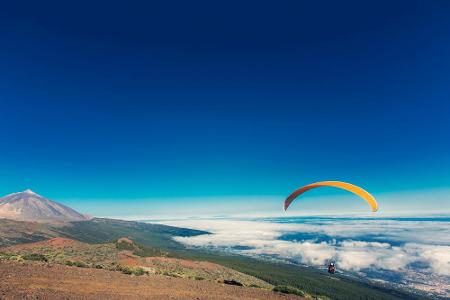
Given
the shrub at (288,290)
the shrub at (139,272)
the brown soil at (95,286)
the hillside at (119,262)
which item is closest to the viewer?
the brown soil at (95,286)

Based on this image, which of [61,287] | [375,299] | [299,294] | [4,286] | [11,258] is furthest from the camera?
[375,299]

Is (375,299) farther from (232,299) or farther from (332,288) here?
(232,299)

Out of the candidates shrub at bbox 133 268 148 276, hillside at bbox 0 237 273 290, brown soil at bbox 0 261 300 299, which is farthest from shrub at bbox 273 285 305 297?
shrub at bbox 133 268 148 276

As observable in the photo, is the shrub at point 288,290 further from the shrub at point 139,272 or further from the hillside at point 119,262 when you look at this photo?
the shrub at point 139,272

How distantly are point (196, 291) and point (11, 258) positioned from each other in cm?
1846

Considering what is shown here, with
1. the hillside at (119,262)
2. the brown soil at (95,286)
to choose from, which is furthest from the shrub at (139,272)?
the brown soil at (95,286)

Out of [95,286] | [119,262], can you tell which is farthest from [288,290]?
[119,262]

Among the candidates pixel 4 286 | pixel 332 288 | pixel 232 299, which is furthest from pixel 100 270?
pixel 332 288

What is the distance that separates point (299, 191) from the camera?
2641cm

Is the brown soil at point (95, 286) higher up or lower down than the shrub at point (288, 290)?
higher up

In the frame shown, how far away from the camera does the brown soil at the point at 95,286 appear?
19.5 m

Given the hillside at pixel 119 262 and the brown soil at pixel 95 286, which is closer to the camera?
the brown soil at pixel 95 286

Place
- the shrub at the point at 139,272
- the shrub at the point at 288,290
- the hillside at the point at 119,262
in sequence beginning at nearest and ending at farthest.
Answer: the shrub at the point at 288,290 < the shrub at the point at 139,272 < the hillside at the point at 119,262

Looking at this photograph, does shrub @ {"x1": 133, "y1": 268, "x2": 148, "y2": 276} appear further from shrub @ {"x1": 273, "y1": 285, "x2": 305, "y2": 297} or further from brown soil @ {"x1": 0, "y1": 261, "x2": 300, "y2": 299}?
shrub @ {"x1": 273, "y1": 285, "x2": 305, "y2": 297}
